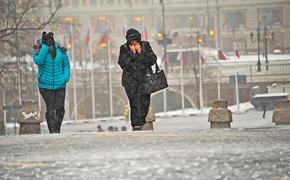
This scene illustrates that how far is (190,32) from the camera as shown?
8644 centimetres

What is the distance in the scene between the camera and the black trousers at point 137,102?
10992 millimetres

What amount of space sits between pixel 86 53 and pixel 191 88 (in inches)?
549

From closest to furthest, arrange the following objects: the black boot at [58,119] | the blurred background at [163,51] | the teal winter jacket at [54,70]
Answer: the teal winter jacket at [54,70] < the black boot at [58,119] < the blurred background at [163,51]

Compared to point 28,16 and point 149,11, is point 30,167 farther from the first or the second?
point 149,11

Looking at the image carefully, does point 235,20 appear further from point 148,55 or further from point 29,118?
point 148,55

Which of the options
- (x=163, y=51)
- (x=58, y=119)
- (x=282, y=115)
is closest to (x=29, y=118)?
(x=58, y=119)

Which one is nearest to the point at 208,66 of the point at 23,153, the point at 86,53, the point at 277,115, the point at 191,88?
the point at 191,88

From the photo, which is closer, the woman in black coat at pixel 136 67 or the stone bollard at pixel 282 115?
the woman in black coat at pixel 136 67

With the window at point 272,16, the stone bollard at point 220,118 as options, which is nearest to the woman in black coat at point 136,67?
the stone bollard at point 220,118

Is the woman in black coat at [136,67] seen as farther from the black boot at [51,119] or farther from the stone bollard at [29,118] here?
the stone bollard at [29,118]

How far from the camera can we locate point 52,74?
1178 cm

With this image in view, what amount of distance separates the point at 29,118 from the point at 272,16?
66.6 metres

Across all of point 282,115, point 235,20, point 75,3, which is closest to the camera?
point 282,115

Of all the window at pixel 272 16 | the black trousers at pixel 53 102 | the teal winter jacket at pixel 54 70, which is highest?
the window at pixel 272 16
